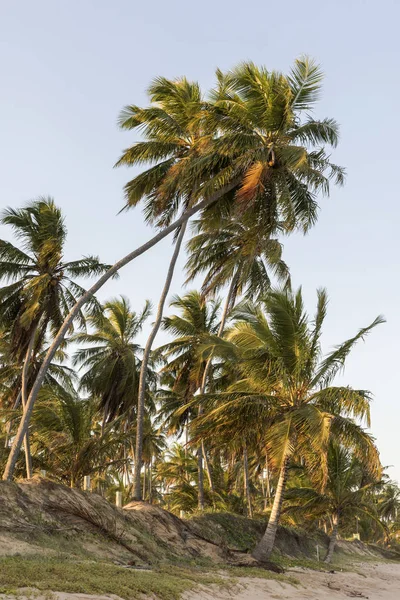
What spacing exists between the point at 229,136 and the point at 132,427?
62.1ft

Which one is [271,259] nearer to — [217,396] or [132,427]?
[217,396]

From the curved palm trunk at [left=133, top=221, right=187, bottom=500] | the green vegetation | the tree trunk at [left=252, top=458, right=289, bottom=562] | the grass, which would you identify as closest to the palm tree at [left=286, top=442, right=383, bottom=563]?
the green vegetation

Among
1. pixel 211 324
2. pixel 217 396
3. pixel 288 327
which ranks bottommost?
pixel 217 396

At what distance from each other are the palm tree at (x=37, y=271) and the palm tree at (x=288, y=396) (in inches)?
238

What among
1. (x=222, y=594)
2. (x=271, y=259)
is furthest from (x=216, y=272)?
(x=222, y=594)

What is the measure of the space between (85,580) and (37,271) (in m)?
13.2

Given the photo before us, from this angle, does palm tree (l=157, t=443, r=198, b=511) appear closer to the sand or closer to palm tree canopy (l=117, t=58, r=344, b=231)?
the sand

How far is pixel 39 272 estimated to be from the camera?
19594 mm

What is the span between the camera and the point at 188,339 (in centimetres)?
2658

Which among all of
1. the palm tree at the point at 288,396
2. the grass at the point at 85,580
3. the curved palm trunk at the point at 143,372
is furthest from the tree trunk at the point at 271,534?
the grass at the point at 85,580

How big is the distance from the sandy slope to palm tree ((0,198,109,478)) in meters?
9.91

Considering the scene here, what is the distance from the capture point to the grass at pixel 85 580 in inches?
288

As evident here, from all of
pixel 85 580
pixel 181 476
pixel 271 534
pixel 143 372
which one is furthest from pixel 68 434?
pixel 181 476

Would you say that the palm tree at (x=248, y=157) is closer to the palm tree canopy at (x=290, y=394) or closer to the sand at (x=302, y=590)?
the palm tree canopy at (x=290, y=394)
